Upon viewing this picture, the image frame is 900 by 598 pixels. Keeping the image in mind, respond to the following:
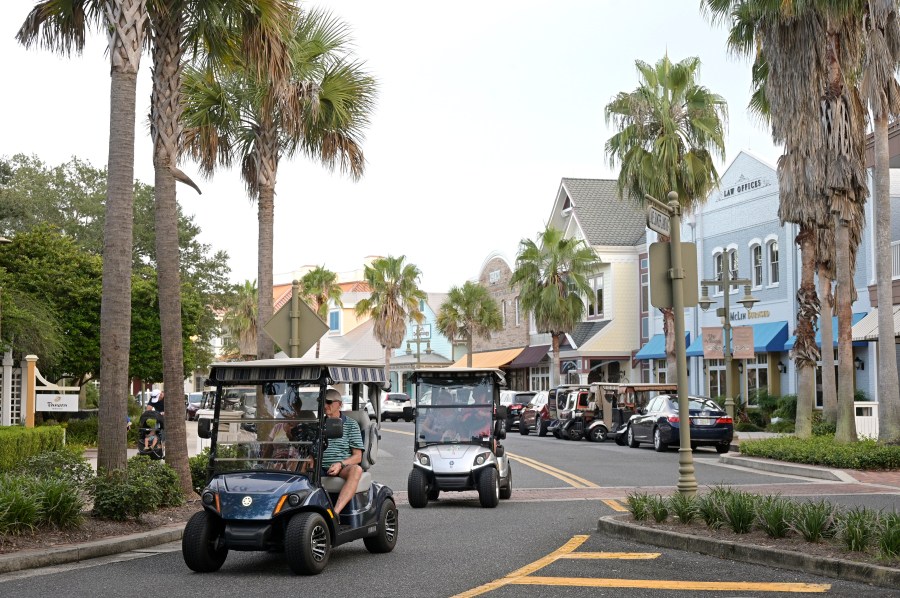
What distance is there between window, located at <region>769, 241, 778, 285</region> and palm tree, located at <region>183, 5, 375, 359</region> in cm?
2446

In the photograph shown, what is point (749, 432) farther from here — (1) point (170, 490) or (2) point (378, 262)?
(2) point (378, 262)

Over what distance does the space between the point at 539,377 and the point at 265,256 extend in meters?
42.0

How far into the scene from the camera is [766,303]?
42031mm

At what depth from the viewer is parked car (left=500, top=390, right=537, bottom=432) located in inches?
1801

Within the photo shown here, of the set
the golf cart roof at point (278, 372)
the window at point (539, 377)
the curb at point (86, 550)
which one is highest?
the window at point (539, 377)

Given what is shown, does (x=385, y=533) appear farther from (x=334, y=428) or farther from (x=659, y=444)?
(x=659, y=444)

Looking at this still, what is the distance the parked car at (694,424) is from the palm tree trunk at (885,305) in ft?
23.1

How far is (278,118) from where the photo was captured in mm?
20859

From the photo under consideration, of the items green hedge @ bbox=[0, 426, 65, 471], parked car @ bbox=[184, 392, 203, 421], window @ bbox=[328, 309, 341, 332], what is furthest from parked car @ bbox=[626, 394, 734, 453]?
window @ bbox=[328, 309, 341, 332]

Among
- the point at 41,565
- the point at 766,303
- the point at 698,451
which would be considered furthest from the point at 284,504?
the point at 766,303

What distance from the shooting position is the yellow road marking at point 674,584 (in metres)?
9.02

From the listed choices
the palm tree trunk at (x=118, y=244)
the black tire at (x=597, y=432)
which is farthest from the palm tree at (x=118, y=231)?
the black tire at (x=597, y=432)

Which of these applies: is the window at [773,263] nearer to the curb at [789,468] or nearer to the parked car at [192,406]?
the curb at [789,468]

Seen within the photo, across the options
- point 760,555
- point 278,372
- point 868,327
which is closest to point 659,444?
point 868,327
